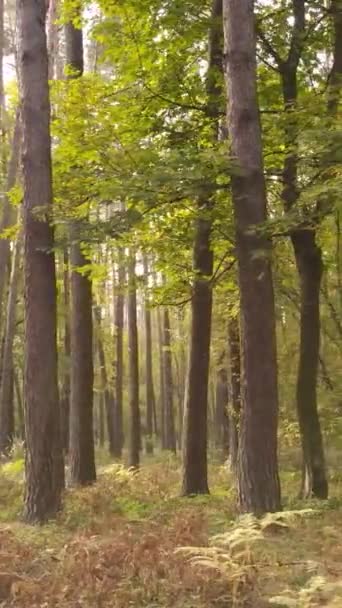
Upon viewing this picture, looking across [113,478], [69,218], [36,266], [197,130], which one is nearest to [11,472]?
[113,478]

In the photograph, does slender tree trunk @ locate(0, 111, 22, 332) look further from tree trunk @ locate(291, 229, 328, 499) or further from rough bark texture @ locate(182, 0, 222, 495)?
tree trunk @ locate(291, 229, 328, 499)

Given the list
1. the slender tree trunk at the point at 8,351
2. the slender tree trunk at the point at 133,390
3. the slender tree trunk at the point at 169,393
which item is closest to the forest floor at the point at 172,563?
the slender tree trunk at the point at 8,351

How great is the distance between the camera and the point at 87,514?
859 centimetres

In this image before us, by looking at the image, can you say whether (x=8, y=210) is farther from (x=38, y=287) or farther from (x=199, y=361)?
(x=38, y=287)

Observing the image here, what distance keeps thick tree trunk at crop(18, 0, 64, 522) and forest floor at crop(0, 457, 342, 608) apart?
0.50 m

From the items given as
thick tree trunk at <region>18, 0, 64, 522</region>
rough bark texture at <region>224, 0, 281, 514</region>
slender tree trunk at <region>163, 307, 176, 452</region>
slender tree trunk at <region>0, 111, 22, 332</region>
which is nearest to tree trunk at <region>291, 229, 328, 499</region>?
→ rough bark texture at <region>224, 0, 281, 514</region>

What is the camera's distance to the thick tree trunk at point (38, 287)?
8.57 m

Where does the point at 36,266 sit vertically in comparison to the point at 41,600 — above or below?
above

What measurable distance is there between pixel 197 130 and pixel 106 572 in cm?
697

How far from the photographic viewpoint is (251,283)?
7863 millimetres

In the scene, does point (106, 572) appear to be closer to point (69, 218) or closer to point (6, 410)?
point (69, 218)

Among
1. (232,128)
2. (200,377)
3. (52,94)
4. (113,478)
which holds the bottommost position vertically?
(113,478)

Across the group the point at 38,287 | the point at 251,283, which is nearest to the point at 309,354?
the point at 251,283

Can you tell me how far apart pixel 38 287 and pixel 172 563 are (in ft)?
14.7
